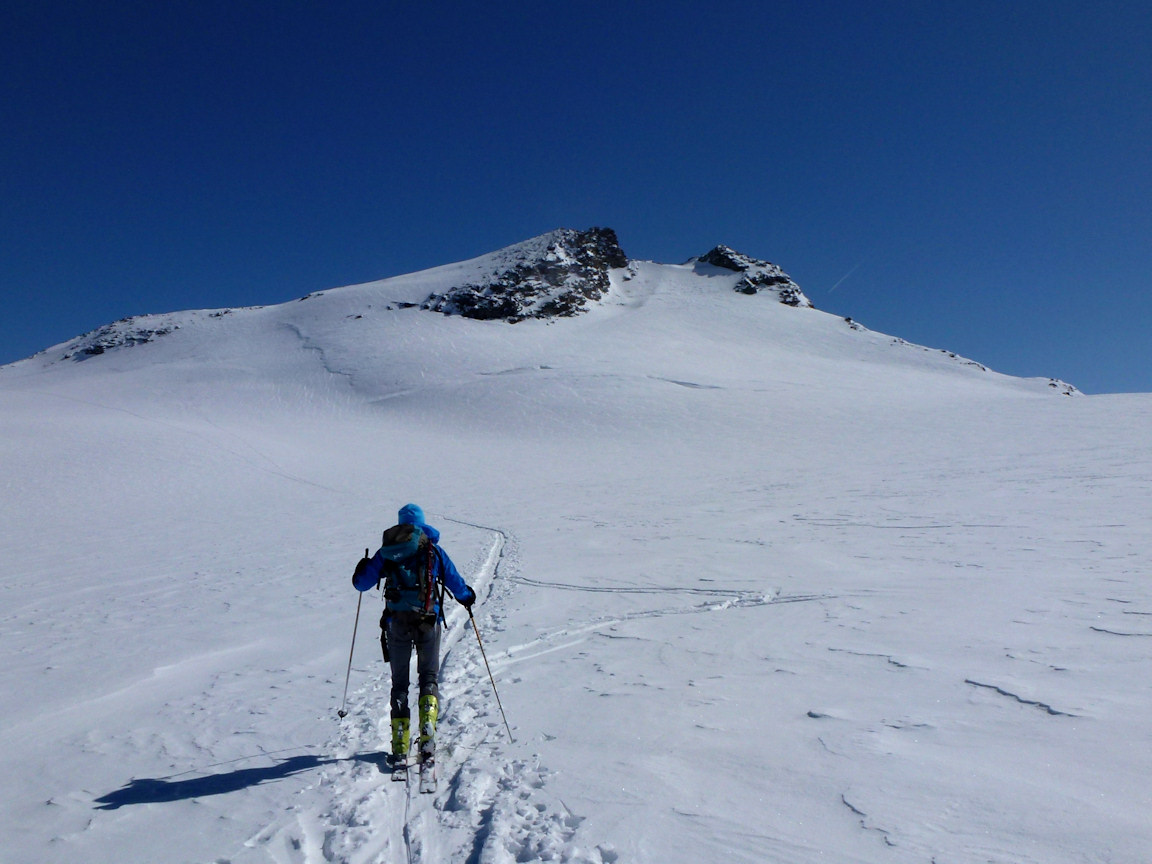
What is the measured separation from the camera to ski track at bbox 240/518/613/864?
3.45 metres

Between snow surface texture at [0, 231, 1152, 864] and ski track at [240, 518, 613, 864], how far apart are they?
→ 23mm

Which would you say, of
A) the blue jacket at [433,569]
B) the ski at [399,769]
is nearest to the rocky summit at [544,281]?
the blue jacket at [433,569]

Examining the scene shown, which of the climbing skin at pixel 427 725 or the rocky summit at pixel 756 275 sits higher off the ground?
the rocky summit at pixel 756 275

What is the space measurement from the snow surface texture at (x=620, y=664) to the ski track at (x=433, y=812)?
0.02 metres

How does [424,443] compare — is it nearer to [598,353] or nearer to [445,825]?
[598,353]

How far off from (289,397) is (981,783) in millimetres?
50073

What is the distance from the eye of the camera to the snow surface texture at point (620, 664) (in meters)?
3.55

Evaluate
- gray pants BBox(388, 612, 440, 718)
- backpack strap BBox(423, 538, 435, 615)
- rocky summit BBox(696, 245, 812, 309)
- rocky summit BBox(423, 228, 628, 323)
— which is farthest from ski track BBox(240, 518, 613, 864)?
rocky summit BBox(696, 245, 812, 309)

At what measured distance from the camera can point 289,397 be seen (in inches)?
1871

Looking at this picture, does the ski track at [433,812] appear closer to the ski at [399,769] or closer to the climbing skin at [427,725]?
the ski at [399,769]

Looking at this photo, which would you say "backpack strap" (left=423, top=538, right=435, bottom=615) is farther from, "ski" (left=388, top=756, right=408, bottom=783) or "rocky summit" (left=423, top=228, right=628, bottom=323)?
Answer: "rocky summit" (left=423, top=228, right=628, bottom=323)

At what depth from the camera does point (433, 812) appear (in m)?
3.87

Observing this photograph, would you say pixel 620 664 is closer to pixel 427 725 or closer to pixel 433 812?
pixel 427 725

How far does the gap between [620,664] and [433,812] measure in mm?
2731
